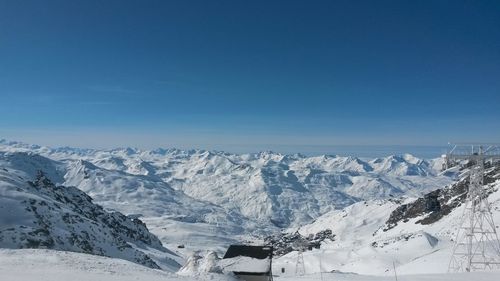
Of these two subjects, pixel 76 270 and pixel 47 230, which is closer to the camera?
pixel 76 270

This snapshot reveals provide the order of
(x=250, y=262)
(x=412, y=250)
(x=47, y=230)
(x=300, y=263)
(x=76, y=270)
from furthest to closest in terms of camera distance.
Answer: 1. (x=300, y=263)
2. (x=412, y=250)
3. (x=47, y=230)
4. (x=250, y=262)
5. (x=76, y=270)

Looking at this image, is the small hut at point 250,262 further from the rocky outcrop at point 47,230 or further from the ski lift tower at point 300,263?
the rocky outcrop at point 47,230

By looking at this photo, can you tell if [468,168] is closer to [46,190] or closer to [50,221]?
[50,221]

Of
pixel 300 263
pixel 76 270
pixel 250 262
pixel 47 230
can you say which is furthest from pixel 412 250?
pixel 76 270

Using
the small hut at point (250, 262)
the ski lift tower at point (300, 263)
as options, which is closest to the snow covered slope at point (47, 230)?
the ski lift tower at point (300, 263)

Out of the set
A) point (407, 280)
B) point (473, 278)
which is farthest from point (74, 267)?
point (473, 278)

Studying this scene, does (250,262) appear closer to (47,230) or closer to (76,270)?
(76,270)

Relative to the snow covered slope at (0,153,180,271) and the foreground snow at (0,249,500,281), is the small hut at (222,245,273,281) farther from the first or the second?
the snow covered slope at (0,153,180,271)

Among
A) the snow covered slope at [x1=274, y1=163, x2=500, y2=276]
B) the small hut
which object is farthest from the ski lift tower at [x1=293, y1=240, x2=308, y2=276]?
the small hut
